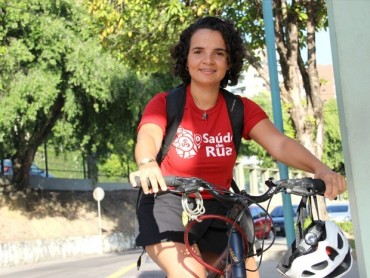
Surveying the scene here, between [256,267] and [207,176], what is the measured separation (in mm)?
474

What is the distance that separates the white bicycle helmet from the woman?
0.39 m

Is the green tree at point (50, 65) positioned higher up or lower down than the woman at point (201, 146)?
higher up

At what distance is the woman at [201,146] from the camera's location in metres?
3.39

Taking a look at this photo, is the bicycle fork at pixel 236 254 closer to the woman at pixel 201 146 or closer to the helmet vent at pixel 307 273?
the woman at pixel 201 146

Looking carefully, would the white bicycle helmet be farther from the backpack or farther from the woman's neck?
the woman's neck

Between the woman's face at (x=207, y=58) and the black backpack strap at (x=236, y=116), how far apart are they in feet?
0.36

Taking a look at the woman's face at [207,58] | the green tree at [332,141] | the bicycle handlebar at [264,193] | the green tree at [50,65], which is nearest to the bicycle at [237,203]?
the bicycle handlebar at [264,193]

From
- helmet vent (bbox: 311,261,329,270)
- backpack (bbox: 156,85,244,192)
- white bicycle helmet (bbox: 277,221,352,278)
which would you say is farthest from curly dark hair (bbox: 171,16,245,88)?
helmet vent (bbox: 311,261,329,270)

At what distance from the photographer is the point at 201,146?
11.8 ft

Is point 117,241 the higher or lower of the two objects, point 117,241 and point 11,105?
the lower

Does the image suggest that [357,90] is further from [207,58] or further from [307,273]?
[207,58]

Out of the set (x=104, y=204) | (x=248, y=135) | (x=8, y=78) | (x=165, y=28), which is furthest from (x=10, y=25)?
(x=248, y=135)

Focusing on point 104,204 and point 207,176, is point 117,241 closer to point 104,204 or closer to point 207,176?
point 104,204

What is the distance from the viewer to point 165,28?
1417 centimetres
